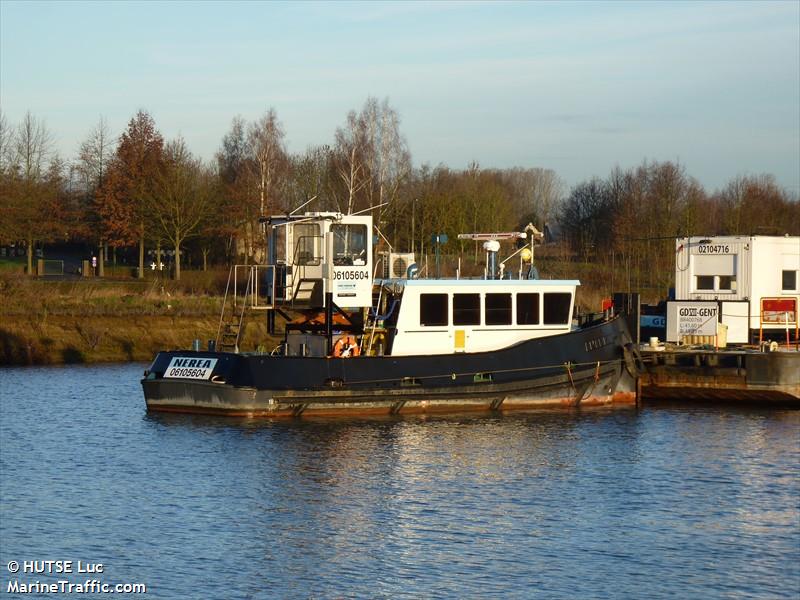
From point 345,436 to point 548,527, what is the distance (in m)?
7.55

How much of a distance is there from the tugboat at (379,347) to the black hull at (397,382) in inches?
1.0

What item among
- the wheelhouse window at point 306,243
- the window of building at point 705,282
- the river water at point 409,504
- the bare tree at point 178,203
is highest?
the bare tree at point 178,203

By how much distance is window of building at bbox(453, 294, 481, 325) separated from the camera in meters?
28.1

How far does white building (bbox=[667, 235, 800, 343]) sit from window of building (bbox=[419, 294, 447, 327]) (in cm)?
757

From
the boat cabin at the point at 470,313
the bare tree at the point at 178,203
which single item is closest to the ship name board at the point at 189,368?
the boat cabin at the point at 470,313

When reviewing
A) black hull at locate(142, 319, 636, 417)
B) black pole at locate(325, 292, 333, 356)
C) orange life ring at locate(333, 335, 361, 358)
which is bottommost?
black hull at locate(142, 319, 636, 417)

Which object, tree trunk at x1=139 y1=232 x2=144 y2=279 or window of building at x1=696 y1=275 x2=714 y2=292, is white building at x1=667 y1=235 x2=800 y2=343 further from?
tree trunk at x1=139 y1=232 x2=144 y2=279

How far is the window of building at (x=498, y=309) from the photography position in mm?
28391

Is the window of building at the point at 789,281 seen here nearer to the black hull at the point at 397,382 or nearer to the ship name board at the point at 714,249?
the ship name board at the point at 714,249

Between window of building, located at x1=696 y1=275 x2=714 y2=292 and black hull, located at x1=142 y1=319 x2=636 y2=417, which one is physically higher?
window of building, located at x1=696 y1=275 x2=714 y2=292

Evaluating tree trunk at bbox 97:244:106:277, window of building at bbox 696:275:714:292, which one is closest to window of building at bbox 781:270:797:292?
window of building at bbox 696:275:714:292

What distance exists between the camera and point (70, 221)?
64875 mm

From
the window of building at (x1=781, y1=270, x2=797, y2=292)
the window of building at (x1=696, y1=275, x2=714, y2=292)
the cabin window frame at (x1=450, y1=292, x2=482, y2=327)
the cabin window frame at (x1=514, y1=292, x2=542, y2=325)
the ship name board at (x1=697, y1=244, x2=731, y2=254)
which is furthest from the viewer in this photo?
the window of building at (x1=696, y1=275, x2=714, y2=292)

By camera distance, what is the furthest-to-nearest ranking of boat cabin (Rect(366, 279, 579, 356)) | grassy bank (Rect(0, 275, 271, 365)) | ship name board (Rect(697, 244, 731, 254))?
grassy bank (Rect(0, 275, 271, 365))
ship name board (Rect(697, 244, 731, 254))
boat cabin (Rect(366, 279, 579, 356))
